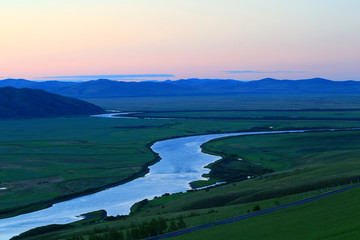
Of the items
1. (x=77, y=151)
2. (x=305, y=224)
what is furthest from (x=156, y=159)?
(x=305, y=224)

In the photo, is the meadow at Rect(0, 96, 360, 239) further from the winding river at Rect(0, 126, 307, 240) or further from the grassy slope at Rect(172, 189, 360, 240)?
the grassy slope at Rect(172, 189, 360, 240)

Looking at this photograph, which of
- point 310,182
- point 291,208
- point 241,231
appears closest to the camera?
point 241,231

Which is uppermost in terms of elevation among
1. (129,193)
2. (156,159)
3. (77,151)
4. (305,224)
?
(305,224)

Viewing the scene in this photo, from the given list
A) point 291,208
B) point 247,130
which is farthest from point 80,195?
point 247,130

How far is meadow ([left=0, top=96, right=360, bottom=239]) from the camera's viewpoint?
49656 millimetres

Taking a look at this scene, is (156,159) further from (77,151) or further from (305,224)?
(305,224)

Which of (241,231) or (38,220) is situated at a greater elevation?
(241,231)

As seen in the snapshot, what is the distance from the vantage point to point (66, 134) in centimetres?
13788

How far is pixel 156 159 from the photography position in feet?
303

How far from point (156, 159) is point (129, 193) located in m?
28.2

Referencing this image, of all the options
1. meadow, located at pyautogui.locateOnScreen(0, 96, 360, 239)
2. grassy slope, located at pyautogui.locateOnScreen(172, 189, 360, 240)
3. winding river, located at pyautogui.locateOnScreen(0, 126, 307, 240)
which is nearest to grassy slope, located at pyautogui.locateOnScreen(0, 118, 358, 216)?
meadow, located at pyautogui.locateOnScreen(0, 96, 360, 239)

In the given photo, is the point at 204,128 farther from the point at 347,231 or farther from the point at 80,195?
the point at 347,231

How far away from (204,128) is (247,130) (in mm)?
13680

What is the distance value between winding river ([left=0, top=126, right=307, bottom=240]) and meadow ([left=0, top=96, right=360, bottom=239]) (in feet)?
7.91
